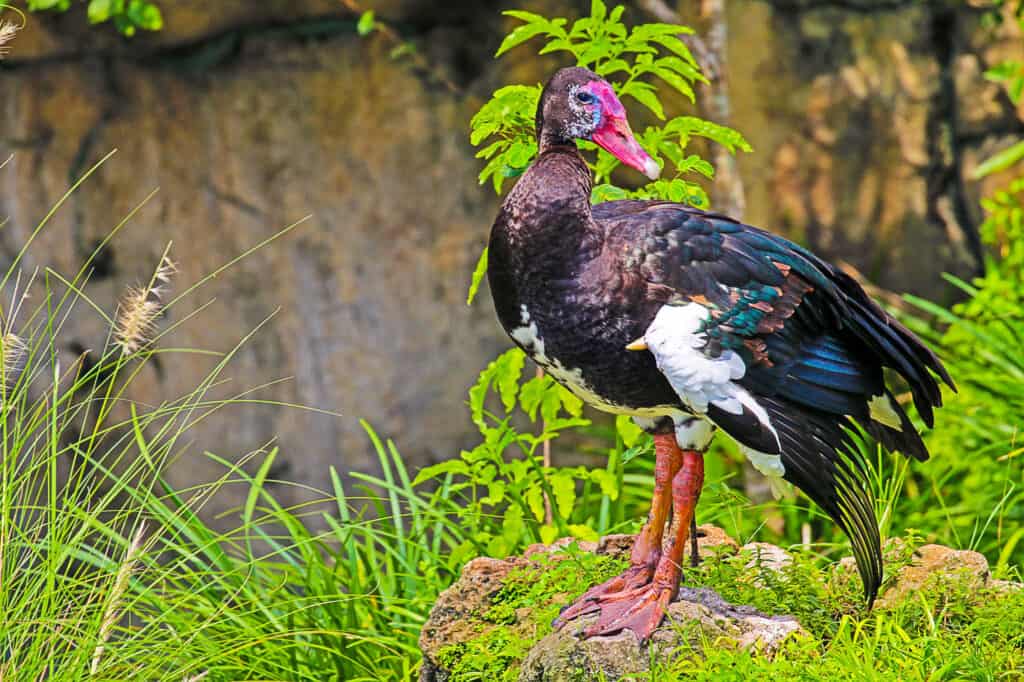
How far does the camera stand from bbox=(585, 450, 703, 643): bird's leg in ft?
8.38

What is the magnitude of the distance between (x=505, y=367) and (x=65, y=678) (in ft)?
4.00

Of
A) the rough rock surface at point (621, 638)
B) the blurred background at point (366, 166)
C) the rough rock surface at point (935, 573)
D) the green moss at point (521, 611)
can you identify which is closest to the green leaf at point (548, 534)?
the green moss at point (521, 611)

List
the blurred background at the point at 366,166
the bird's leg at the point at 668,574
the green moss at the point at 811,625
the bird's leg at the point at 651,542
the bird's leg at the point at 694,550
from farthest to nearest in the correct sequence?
the blurred background at the point at 366,166
the bird's leg at the point at 694,550
the bird's leg at the point at 651,542
the bird's leg at the point at 668,574
the green moss at the point at 811,625

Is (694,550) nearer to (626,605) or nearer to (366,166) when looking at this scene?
(626,605)

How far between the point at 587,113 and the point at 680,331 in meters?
0.48

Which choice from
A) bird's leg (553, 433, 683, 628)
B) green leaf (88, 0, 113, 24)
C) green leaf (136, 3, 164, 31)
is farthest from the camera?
green leaf (136, 3, 164, 31)

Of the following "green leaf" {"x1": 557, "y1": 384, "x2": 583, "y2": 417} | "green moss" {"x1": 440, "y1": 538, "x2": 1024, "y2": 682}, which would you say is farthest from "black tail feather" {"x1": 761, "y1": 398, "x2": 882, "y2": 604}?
"green leaf" {"x1": 557, "y1": 384, "x2": 583, "y2": 417}

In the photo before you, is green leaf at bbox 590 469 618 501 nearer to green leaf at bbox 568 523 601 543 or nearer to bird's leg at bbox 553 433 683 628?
Answer: green leaf at bbox 568 523 601 543

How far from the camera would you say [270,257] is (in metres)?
4.76

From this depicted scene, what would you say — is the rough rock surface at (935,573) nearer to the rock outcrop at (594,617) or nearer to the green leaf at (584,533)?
the rock outcrop at (594,617)

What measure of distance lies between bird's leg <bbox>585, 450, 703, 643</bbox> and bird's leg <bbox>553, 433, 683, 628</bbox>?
51 millimetres

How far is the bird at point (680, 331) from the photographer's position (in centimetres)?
240

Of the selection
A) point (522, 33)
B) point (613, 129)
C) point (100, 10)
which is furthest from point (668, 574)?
point (100, 10)

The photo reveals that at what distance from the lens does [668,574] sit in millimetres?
2582
